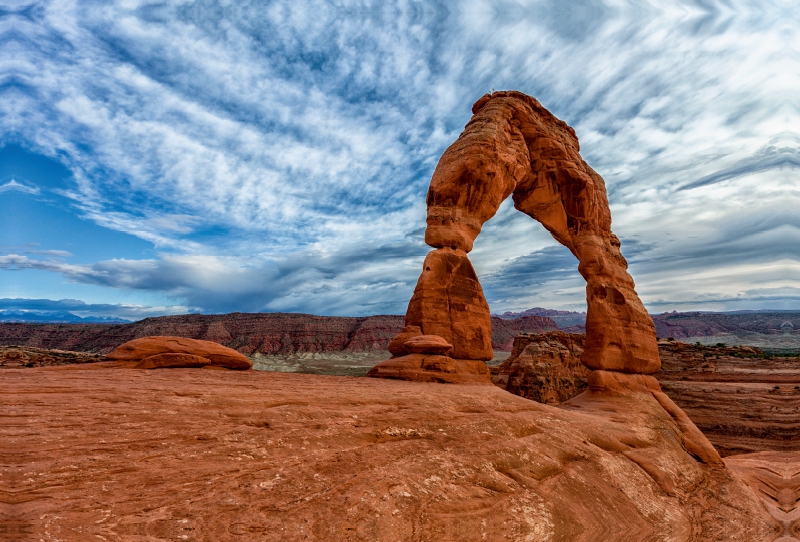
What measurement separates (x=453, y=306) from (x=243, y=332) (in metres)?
68.2

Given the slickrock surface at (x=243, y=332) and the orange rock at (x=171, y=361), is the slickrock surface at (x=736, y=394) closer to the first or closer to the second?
the orange rock at (x=171, y=361)

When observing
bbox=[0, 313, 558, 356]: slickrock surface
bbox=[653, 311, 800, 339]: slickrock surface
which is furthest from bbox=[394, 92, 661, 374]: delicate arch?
bbox=[653, 311, 800, 339]: slickrock surface

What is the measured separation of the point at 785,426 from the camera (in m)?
20.7

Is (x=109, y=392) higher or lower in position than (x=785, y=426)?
higher

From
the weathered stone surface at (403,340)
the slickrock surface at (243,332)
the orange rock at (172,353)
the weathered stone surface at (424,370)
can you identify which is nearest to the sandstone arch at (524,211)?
the weathered stone surface at (403,340)

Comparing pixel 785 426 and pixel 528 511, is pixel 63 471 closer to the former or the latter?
pixel 528 511

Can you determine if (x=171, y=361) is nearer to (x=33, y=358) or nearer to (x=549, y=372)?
(x=33, y=358)

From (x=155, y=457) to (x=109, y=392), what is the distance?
196cm

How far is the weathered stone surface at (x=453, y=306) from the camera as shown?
43.5 feet

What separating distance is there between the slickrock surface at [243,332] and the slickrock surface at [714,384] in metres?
51.9

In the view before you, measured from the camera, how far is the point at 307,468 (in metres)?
4.77

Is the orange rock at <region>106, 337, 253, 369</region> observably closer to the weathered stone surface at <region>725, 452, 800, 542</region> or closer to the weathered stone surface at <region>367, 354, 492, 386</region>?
the weathered stone surface at <region>367, 354, 492, 386</region>

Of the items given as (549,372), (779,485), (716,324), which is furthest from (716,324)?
(779,485)

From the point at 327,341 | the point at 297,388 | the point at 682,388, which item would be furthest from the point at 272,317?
the point at 297,388
